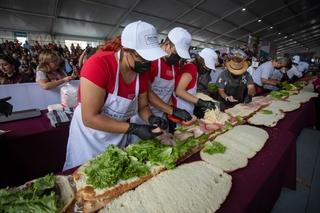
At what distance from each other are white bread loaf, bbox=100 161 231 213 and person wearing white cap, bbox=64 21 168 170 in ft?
1.22

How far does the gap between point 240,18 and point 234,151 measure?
15053 mm

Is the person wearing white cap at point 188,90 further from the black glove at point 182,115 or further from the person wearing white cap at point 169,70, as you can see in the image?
the black glove at point 182,115

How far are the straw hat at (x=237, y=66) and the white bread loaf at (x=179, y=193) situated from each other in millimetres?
2425

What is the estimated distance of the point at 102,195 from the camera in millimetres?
1112

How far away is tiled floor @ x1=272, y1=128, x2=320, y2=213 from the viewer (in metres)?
2.36

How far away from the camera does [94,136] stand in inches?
70.5

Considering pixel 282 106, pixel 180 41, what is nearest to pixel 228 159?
pixel 180 41

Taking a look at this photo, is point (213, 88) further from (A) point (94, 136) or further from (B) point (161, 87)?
(A) point (94, 136)

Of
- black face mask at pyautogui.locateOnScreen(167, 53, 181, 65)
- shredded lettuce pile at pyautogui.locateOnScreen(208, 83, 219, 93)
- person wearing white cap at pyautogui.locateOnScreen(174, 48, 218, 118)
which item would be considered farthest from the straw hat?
black face mask at pyautogui.locateOnScreen(167, 53, 181, 65)

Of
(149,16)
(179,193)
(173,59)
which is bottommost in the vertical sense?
(179,193)

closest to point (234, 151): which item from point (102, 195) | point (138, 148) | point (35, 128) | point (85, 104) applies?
point (138, 148)

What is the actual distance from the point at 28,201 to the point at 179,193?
76 cm

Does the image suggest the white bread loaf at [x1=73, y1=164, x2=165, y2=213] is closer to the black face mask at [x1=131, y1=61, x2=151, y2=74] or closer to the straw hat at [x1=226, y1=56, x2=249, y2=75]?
the black face mask at [x1=131, y1=61, x2=151, y2=74]

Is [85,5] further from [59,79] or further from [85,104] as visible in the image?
[85,104]
